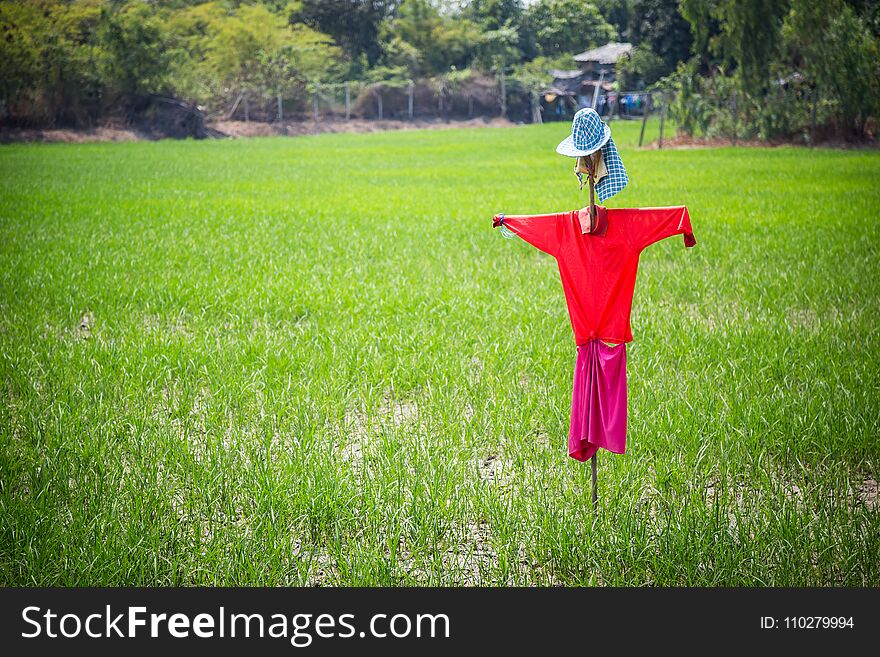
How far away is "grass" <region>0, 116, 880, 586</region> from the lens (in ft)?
8.44

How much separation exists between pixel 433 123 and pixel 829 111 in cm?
2769

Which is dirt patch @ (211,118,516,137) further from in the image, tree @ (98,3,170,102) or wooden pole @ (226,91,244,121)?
tree @ (98,3,170,102)

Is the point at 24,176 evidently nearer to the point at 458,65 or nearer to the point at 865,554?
the point at 865,554

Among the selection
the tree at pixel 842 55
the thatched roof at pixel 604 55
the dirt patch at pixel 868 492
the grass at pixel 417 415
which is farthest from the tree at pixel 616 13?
the dirt patch at pixel 868 492

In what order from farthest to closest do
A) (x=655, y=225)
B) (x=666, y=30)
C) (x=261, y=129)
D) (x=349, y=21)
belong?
1. (x=349, y=21)
2. (x=261, y=129)
3. (x=666, y=30)
4. (x=655, y=225)

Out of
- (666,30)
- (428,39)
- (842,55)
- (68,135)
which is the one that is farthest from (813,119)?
(428,39)

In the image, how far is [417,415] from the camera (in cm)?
399

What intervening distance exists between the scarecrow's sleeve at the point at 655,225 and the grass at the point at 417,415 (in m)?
0.95

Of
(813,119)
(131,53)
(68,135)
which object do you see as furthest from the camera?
(131,53)

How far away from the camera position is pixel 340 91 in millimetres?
44562

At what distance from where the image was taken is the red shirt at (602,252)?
2344 millimetres

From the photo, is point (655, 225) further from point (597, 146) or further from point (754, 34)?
point (754, 34)

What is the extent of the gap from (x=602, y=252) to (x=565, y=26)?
56.3 metres

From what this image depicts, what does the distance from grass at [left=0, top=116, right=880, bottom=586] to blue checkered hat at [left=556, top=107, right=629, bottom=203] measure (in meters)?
1.12
